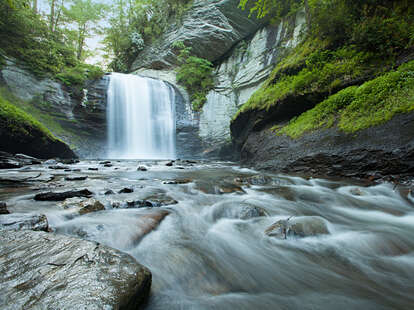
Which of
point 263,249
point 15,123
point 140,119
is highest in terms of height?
point 140,119

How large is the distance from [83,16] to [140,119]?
44.0ft

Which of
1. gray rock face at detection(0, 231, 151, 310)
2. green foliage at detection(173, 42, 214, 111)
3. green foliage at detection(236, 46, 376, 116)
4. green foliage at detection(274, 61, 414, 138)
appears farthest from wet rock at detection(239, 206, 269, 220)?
green foliage at detection(173, 42, 214, 111)

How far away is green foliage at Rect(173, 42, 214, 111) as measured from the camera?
54.7 ft

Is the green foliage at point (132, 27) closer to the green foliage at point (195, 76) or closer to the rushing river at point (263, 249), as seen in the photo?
the green foliage at point (195, 76)

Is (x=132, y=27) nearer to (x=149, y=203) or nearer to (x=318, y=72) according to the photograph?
(x=318, y=72)

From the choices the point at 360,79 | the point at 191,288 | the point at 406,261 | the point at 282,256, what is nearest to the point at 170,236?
the point at 191,288

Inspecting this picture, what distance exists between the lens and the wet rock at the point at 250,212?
7.80ft

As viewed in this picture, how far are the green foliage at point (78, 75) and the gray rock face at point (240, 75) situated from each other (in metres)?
9.07

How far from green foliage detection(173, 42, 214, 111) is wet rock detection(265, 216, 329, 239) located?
1551 cm

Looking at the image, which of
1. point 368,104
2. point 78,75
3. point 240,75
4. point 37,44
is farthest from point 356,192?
point 37,44

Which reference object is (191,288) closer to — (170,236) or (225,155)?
(170,236)

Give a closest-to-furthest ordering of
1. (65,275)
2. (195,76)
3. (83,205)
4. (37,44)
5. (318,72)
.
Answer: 1. (65,275)
2. (83,205)
3. (318,72)
4. (37,44)
5. (195,76)

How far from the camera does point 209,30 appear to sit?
1612 cm

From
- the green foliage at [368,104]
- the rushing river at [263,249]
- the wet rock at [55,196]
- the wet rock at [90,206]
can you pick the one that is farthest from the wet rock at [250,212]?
the green foliage at [368,104]
